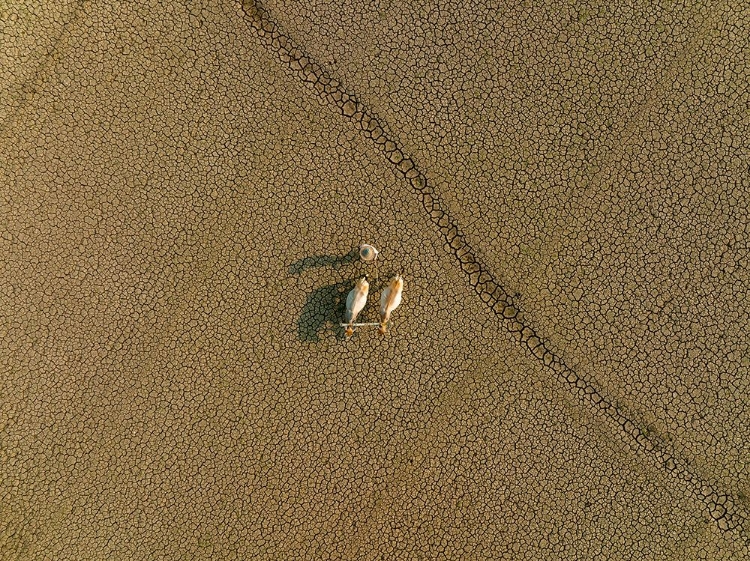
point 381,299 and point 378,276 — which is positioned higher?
point 378,276

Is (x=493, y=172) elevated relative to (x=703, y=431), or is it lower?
elevated

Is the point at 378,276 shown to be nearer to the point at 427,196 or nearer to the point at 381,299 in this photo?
the point at 381,299

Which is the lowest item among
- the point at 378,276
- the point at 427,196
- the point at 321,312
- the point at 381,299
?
the point at 321,312

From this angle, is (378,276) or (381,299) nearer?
(381,299)

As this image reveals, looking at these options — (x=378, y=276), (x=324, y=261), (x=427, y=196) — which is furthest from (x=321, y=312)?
(x=427, y=196)

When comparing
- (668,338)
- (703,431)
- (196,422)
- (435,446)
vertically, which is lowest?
(196,422)

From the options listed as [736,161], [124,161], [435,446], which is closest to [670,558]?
[435,446]

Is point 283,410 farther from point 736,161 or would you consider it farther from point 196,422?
point 736,161
